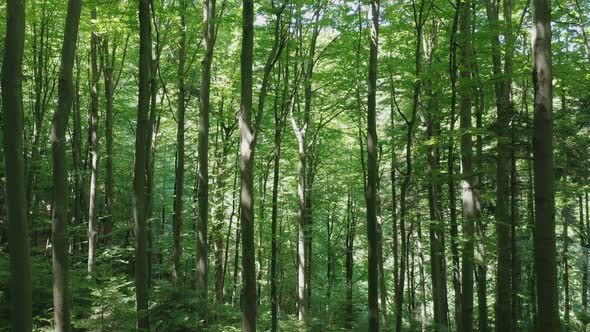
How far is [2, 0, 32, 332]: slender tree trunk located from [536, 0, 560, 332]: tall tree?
6226 mm

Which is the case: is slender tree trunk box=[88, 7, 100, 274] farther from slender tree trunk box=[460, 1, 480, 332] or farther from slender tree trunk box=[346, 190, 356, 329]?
slender tree trunk box=[346, 190, 356, 329]

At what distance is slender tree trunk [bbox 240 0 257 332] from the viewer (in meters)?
6.39

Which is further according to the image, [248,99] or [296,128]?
[296,128]

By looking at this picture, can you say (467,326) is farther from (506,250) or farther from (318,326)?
(318,326)

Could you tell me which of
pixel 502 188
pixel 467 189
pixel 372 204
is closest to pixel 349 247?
pixel 502 188

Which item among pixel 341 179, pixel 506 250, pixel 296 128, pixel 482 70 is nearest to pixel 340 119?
pixel 341 179

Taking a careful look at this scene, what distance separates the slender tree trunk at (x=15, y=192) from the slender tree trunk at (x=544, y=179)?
20.4ft

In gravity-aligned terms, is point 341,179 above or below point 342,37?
below

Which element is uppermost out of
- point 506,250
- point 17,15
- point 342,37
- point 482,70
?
point 342,37

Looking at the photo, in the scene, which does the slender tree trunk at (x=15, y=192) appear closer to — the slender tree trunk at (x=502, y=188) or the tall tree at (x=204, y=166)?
the tall tree at (x=204, y=166)

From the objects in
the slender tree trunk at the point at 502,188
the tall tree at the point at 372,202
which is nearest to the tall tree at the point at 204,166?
the tall tree at the point at 372,202

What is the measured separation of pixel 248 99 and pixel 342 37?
685 centimetres

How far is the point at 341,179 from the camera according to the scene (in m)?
21.0

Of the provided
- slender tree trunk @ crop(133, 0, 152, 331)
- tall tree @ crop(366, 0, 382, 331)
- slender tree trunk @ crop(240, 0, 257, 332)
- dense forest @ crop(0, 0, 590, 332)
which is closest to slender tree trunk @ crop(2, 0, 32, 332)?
dense forest @ crop(0, 0, 590, 332)
